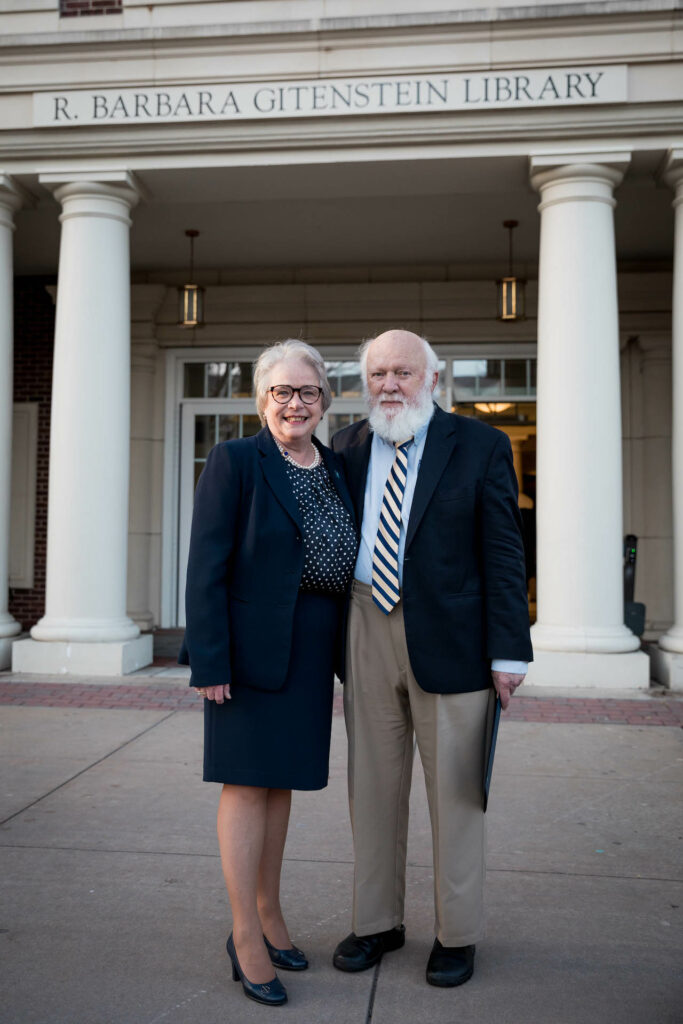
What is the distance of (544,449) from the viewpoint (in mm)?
7047

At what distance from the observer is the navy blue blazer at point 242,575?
2.62 metres

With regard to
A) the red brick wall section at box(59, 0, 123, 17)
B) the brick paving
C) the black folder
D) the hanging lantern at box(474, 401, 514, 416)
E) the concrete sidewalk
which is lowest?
the concrete sidewalk

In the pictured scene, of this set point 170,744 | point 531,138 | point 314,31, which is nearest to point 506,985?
point 170,744

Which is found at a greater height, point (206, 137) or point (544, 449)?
point (206, 137)

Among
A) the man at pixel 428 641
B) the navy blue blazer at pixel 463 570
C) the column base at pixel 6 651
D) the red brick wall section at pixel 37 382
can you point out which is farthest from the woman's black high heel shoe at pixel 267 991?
the red brick wall section at pixel 37 382

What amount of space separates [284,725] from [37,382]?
9026 mm

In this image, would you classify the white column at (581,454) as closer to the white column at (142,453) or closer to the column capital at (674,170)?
the column capital at (674,170)

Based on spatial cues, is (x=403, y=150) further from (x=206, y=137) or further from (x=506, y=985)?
(x=506, y=985)

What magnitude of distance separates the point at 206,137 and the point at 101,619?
12.9ft

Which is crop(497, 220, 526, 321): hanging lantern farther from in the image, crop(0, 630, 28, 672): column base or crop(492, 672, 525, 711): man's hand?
crop(492, 672, 525, 711): man's hand

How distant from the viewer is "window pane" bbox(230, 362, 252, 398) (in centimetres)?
1088

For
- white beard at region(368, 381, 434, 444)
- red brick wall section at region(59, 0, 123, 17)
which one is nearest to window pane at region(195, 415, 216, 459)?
red brick wall section at region(59, 0, 123, 17)

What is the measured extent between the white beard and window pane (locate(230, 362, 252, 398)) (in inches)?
319

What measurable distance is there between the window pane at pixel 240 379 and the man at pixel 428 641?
8.05 m
